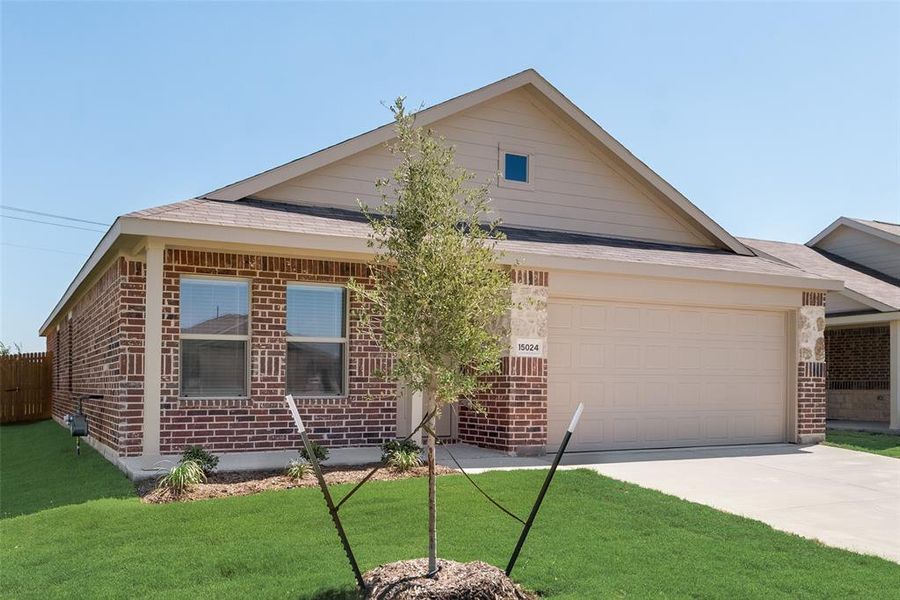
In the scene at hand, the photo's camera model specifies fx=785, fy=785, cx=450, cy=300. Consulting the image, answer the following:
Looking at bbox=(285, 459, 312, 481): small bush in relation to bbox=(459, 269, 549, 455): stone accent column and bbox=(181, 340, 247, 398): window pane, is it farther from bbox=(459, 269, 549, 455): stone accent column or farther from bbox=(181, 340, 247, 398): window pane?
bbox=(459, 269, 549, 455): stone accent column

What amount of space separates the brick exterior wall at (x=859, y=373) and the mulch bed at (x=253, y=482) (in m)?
14.8

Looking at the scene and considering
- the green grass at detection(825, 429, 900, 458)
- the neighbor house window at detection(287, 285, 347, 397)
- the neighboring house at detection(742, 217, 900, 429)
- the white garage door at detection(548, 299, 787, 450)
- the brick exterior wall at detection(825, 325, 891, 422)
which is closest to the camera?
the neighbor house window at detection(287, 285, 347, 397)

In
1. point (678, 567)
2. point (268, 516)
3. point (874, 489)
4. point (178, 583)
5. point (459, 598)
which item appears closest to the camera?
point (459, 598)

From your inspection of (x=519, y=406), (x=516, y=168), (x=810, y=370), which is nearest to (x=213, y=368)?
(x=519, y=406)

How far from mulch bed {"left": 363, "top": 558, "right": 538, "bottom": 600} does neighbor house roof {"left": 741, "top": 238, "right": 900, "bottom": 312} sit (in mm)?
13871

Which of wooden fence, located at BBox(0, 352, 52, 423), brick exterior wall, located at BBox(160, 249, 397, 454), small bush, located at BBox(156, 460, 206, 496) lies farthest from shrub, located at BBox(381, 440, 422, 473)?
wooden fence, located at BBox(0, 352, 52, 423)

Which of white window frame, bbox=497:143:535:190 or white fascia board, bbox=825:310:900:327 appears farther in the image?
white fascia board, bbox=825:310:900:327

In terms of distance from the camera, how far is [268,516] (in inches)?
307

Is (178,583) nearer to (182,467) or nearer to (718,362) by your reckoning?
(182,467)

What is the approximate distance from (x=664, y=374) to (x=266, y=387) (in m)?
6.82

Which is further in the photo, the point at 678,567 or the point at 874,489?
the point at 874,489

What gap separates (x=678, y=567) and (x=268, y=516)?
391 centimetres

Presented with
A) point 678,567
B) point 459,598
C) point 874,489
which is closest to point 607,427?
point 874,489

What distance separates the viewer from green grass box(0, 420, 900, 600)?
6.09 m
